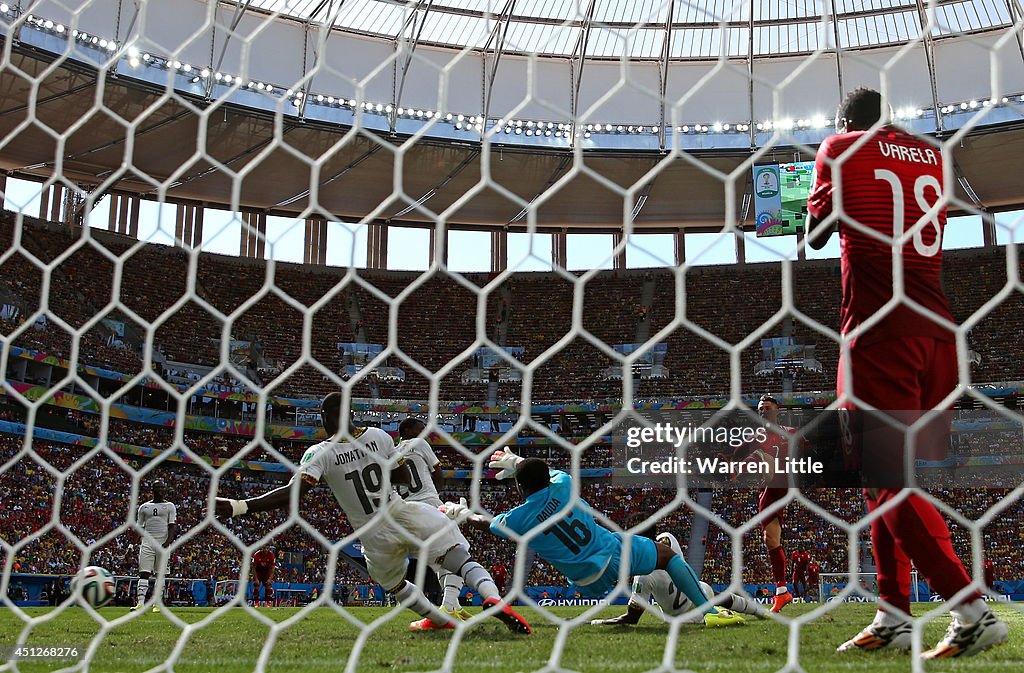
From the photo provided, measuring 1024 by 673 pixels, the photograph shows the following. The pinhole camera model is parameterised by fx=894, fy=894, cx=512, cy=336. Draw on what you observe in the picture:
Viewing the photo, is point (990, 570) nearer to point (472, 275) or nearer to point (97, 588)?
point (472, 275)

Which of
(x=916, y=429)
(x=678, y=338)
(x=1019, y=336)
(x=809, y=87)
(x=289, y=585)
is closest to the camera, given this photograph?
(x=916, y=429)

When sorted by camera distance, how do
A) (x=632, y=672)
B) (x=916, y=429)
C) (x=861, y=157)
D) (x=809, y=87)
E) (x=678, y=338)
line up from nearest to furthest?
(x=916, y=429) < (x=861, y=157) < (x=632, y=672) < (x=809, y=87) < (x=678, y=338)

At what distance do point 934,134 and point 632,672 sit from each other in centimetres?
1890

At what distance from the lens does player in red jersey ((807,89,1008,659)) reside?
265cm

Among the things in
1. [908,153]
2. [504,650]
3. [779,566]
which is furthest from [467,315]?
[908,153]

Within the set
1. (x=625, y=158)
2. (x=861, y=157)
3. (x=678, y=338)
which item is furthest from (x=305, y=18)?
(x=861, y=157)

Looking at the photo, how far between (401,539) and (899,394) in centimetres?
284

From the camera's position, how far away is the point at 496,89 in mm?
20672

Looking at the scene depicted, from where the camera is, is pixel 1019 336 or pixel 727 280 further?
pixel 727 280

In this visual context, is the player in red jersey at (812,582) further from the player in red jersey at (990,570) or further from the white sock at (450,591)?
the white sock at (450,591)

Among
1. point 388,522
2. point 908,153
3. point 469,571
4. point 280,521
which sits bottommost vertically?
point 280,521

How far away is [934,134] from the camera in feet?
62.4

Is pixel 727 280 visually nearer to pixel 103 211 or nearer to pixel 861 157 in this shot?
pixel 103 211

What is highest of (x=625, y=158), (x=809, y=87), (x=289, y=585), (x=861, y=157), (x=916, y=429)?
(x=809, y=87)
